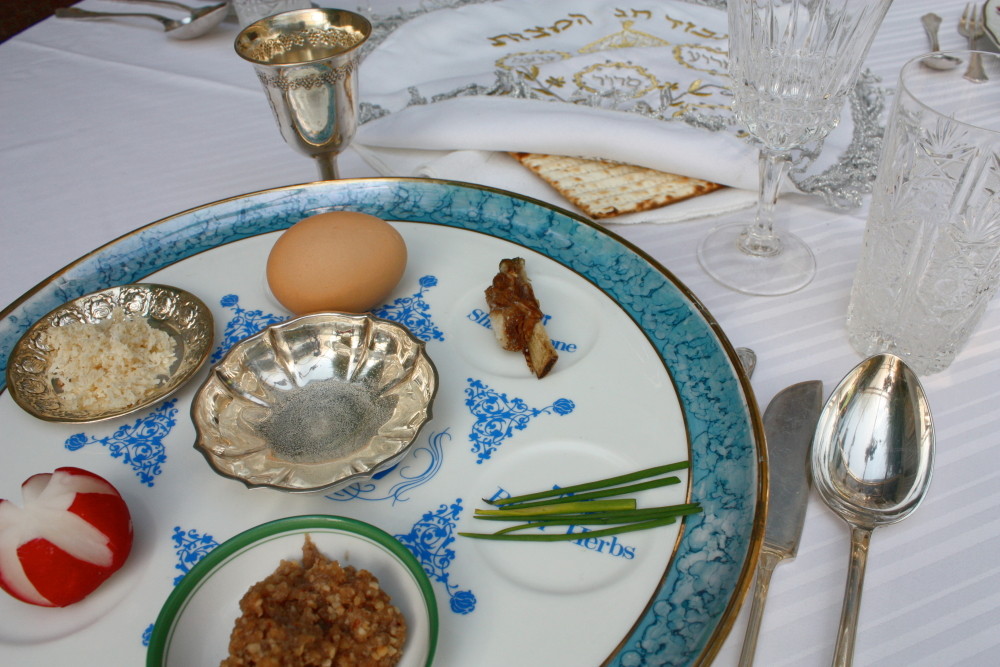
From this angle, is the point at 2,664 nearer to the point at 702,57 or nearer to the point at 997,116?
the point at 997,116

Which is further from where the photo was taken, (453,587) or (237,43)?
(237,43)

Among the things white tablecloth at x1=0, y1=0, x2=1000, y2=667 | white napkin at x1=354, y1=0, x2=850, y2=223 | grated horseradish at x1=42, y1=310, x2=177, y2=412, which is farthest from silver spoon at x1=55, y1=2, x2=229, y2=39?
grated horseradish at x1=42, y1=310, x2=177, y2=412

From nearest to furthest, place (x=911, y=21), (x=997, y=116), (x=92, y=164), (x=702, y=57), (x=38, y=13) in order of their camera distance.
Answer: (x=997, y=116), (x=92, y=164), (x=702, y=57), (x=911, y=21), (x=38, y=13)

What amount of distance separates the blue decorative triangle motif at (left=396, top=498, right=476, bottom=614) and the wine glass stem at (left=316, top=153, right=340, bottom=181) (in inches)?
20.7

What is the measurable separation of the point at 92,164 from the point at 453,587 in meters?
0.93

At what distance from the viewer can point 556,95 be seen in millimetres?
1106

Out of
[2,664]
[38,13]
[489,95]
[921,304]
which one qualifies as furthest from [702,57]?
[38,13]

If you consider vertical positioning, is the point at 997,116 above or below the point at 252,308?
above

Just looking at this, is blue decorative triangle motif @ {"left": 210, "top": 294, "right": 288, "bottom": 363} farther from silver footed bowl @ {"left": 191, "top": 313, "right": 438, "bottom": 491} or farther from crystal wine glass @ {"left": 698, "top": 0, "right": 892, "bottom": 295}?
crystal wine glass @ {"left": 698, "top": 0, "right": 892, "bottom": 295}

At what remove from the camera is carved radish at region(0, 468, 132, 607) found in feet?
1.62

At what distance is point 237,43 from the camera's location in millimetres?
796

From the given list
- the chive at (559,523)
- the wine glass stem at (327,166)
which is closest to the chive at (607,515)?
the chive at (559,523)

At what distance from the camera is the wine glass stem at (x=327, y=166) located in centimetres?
90

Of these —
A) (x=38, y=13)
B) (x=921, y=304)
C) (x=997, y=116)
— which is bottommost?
(x=38, y=13)
